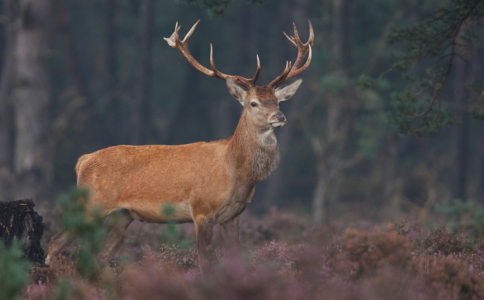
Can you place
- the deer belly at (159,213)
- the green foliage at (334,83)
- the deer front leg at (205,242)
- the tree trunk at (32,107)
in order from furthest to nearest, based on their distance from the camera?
the green foliage at (334,83), the tree trunk at (32,107), the deer belly at (159,213), the deer front leg at (205,242)

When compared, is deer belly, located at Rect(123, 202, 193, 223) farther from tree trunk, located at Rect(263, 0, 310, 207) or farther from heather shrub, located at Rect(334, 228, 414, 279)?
tree trunk, located at Rect(263, 0, 310, 207)

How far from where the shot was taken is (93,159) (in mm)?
9023

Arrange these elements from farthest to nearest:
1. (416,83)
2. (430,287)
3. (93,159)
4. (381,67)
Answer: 1. (381,67)
2. (416,83)
3. (93,159)
4. (430,287)

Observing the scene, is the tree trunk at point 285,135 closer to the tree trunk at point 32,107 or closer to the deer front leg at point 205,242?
the tree trunk at point 32,107

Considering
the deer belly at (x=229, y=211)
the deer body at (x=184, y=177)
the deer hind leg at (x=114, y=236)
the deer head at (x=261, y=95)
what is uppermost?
the deer head at (x=261, y=95)

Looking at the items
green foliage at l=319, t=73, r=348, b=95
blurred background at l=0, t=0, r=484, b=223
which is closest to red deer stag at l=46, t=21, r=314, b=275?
blurred background at l=0, t=0, r=484, b=223

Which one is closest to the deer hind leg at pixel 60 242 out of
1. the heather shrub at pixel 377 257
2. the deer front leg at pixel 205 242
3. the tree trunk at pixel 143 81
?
the deer front leg at pixel 205 242

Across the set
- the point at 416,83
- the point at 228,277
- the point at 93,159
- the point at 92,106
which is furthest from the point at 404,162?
the point at 228,277

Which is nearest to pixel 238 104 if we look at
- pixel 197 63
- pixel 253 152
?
pixel 197 63

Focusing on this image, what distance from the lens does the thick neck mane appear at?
8445 millimetres

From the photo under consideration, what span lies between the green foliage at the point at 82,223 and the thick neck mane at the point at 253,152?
2776mm

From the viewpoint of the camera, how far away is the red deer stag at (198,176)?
8289mm

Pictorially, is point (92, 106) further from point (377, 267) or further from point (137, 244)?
point (377, 267)

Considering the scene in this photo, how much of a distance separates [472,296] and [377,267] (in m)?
0.90
